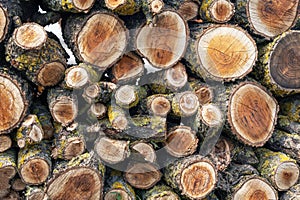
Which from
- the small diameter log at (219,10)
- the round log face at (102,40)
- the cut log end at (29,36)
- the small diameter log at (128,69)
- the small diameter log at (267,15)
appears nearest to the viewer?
the cut log end at (29,36)

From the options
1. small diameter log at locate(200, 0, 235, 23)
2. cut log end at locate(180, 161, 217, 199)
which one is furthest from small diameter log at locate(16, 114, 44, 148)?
small diameter log at locate(200, 0, 235, 23)

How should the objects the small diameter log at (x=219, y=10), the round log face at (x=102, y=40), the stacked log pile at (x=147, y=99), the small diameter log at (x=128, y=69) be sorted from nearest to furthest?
1. the stacked log pile at (x=147, y=99)
2. the round log face at (x=102, y=40)
3. the small diameter log at (x=128, y=69)
4. the small diameter log at (x=219, y=10)

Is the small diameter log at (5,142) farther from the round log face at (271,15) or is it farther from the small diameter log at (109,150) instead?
the round log face at (271,15)

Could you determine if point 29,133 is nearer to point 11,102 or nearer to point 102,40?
point 11,102

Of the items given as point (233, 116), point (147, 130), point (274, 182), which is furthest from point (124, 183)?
point (274, 182)

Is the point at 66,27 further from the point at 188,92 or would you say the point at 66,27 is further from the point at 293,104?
the point at 293,104

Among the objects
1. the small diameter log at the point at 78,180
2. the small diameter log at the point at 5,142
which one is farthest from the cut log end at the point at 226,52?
the small diameter log at the point at 5,142
